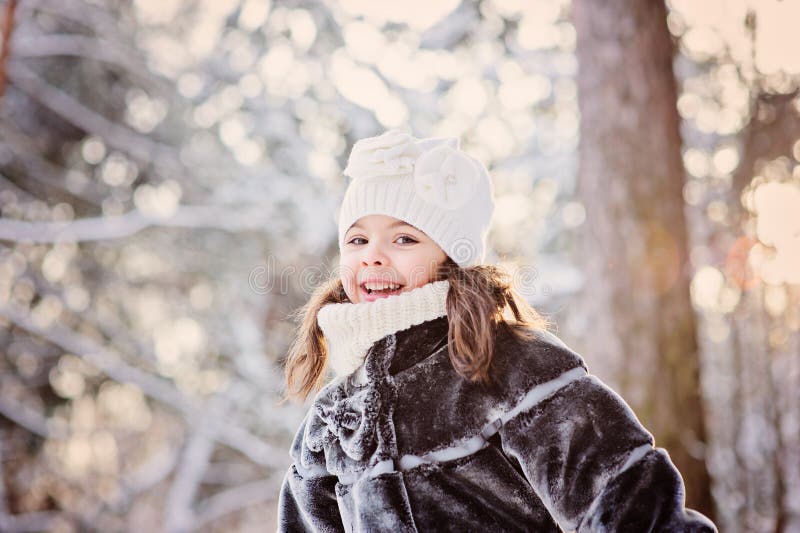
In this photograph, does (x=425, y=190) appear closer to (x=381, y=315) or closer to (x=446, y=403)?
(x=381, y=315)

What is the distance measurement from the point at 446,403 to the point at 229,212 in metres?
5.22

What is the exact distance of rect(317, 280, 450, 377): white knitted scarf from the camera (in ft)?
4.51

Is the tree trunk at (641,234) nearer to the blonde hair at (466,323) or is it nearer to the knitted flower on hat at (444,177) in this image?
the blonde hair at (466,323)

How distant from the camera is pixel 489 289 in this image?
141 centimetres

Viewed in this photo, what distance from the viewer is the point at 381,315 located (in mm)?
1378

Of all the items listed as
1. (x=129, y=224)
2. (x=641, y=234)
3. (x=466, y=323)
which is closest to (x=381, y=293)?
(x=466, y=323)

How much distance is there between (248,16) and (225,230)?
6.46ft

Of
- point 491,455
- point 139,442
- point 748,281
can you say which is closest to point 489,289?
point 491,455

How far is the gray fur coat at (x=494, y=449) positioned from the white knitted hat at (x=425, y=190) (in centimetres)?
21

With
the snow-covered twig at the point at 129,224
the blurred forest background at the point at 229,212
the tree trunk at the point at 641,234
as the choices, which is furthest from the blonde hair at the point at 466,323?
the snow-covered twig at the point at 129,224

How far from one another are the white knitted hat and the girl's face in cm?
2

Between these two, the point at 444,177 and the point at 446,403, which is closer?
the point at 446,403

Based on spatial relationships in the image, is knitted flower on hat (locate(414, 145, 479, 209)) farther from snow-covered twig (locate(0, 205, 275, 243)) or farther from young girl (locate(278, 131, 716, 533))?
snow-covered twig (locate(0, 205, 275, 243))

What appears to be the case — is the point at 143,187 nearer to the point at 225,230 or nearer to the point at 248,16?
the point at 225,230
